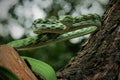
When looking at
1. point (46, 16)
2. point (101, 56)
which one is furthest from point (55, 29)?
point (46, 16)

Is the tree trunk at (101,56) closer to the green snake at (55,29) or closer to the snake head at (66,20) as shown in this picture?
the green snake at (55,29)

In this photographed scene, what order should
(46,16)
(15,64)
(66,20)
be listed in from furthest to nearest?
(46,16) < (66,20) < (15,64)

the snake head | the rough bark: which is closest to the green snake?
the snake head

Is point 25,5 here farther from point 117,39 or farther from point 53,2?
point 117,39

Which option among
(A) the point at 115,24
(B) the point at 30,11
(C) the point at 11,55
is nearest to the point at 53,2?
(B) the point at 30,11

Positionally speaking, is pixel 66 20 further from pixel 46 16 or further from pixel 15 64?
pixel 46 16

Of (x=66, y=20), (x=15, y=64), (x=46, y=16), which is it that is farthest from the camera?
(x=46, y=16)

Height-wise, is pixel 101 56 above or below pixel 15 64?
below
